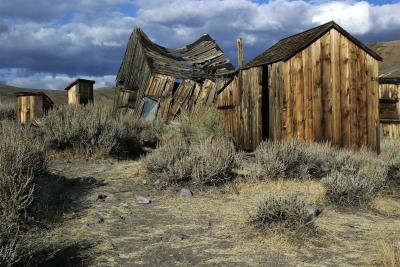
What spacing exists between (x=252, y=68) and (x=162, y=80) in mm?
7927

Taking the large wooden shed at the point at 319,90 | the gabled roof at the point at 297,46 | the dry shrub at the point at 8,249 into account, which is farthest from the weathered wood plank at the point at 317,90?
the dry shrub at the point at 8,249

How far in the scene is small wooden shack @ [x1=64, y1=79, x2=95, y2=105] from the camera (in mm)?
20562

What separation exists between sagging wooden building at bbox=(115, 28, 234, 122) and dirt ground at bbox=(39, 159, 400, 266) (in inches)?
441

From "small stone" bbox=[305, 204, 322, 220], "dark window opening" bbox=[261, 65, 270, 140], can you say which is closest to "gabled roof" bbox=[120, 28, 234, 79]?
"dark window opening" bbox=[261, 65, 270, 140]

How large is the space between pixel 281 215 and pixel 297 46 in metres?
7.77

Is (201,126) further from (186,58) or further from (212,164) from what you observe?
(186,58)

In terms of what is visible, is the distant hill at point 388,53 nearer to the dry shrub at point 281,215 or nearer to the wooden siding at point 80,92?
Result: the wooden siding at point 80,92

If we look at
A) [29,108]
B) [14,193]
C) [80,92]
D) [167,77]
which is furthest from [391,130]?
[14,193]

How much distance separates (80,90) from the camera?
20.7 metres

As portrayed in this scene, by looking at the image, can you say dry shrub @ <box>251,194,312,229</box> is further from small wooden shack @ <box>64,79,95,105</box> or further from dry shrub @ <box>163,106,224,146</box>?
small wooden shack @ <box>64,79,95,105</box>

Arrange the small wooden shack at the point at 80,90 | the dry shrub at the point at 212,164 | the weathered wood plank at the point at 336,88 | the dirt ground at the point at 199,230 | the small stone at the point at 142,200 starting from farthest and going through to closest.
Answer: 1. the small wooden shack at the point at 80,90
2. the weathered wood plank at the point at 336,88
3. the dry shrub at the point at 212,164
4. the small stone at the point at 142,200
5. the dirt ground at the point at 199,230

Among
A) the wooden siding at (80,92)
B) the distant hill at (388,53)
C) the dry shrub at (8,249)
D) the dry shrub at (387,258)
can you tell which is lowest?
the dry shrub at (387,258)

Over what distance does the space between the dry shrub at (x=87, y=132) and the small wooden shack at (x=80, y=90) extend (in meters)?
7.86

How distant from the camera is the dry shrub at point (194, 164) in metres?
8.33
